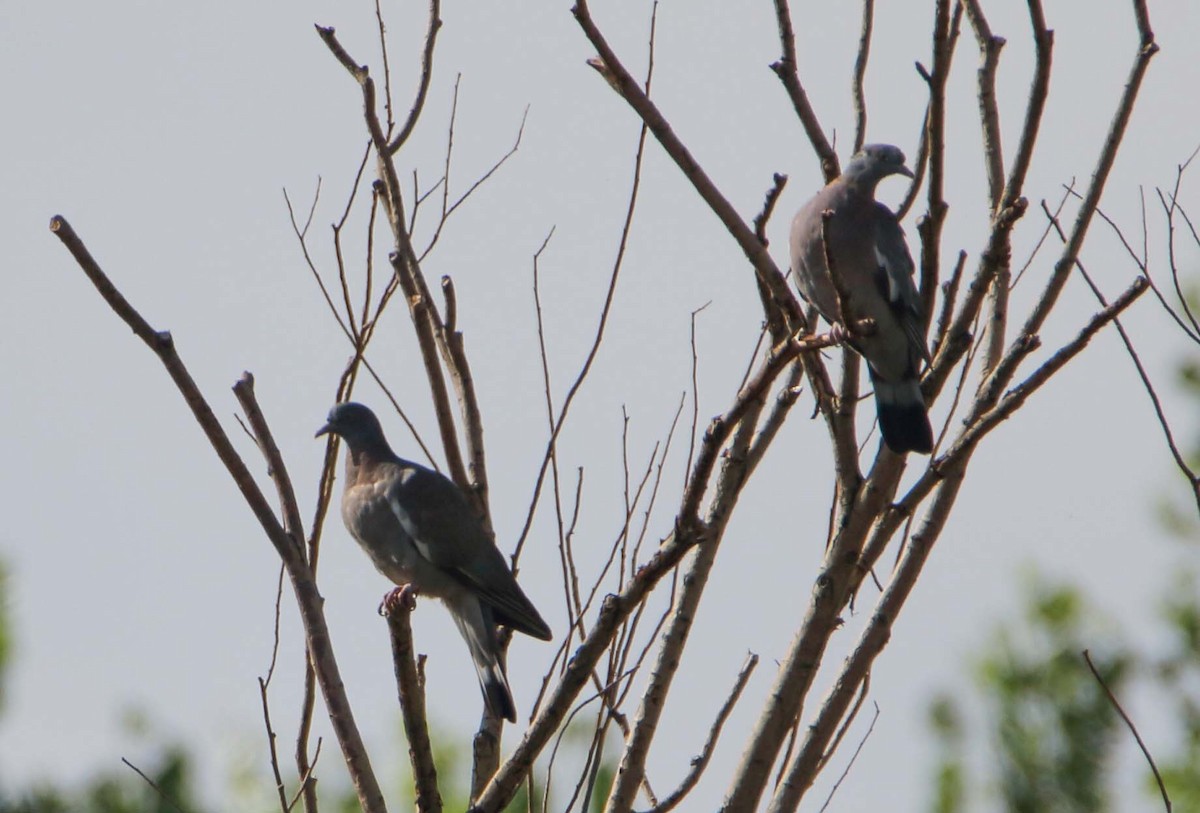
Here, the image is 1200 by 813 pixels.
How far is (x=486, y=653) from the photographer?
4609mm

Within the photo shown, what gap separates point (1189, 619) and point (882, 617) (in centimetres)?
892

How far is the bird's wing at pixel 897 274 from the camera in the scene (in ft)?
15.2

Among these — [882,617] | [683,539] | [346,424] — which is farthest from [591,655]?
[346,424]

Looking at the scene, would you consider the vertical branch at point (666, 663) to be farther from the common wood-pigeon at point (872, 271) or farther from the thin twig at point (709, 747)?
the common wood-pigeon at point (872, 271)

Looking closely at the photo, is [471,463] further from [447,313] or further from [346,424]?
[346,424]

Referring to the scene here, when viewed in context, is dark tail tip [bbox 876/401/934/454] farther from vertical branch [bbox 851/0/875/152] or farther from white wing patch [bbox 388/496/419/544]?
white wing patch [bbox 388/496/419/544]

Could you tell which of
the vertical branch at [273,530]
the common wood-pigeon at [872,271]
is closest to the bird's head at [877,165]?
the common wood-pigeon at [872,271]

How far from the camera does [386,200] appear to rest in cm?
365

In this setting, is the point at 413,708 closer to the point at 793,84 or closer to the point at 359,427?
the point at 793,84

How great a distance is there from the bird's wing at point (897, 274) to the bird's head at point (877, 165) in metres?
0.20

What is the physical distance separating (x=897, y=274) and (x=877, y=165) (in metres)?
0.65

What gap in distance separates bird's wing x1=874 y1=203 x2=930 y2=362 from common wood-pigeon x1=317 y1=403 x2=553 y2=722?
1400 millimetres

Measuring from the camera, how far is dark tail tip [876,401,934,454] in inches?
133

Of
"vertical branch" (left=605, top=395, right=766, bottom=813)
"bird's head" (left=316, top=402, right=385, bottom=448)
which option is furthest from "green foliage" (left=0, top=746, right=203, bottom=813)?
"vertical branch" (left=605, top=395, right=766, bottom=813)
